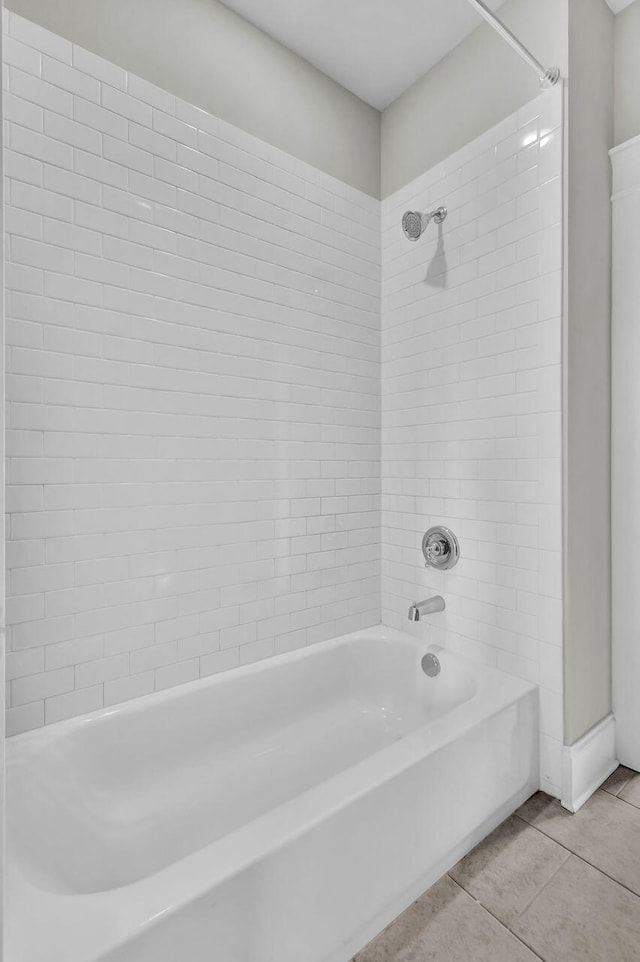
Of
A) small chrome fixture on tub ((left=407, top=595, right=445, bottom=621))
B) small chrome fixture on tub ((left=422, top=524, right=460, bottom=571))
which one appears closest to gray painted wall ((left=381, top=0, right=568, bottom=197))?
small chrome fixture on tub ((left=422, top=524, right=460, bottom=571))

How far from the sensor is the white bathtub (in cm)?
94

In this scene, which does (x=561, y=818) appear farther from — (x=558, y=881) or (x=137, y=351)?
(x=137, y=351)

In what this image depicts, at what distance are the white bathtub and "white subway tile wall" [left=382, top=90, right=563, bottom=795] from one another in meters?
0.20

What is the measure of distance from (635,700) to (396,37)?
2711mm

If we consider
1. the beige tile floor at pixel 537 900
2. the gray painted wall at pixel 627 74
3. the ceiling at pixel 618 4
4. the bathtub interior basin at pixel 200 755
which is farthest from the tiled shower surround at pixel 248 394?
the ceiling at pixel 618 4

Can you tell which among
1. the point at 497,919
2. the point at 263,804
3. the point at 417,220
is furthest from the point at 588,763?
the point at 417,220

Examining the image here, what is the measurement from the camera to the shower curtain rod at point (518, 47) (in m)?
1.46

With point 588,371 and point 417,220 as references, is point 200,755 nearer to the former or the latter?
point 588,371

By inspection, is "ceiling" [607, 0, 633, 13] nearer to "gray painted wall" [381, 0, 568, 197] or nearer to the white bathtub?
"gray painted wall" [381, 0, 568, 197]

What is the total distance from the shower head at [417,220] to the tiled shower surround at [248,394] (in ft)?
0.28

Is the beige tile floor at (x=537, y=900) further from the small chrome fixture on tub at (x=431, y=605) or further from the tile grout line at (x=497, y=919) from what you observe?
the small chrome fixture on tub at (x=431, y=605)

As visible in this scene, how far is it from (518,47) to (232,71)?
994 millimetres

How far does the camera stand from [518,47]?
Result: 1563 millimetres

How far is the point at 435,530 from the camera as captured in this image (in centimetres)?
204
